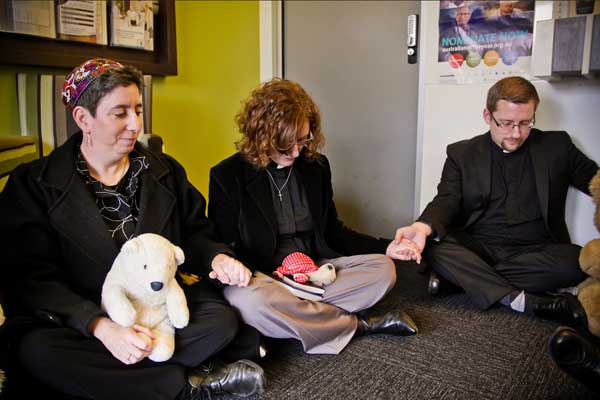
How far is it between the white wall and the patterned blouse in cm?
162

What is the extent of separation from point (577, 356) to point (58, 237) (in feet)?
4.28

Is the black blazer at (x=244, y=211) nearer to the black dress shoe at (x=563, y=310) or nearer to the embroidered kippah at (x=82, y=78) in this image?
the embroidered kippah at (x=82, y=78)

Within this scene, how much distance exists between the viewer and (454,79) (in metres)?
2.40

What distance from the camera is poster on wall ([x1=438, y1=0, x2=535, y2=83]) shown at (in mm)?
2221

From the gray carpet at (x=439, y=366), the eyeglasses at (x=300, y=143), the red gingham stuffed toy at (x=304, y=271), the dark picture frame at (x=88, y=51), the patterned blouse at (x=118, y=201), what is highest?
the dark picture frame at (x=88, y=51)

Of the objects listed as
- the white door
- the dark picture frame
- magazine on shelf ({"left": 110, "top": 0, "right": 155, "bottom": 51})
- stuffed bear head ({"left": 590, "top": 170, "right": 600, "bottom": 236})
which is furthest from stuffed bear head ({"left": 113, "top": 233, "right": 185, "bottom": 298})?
the white door

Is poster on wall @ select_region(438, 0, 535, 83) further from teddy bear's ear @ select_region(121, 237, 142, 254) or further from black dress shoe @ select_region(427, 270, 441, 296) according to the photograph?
teddy bear's ear @ select_region(121, 237, 142, 254)

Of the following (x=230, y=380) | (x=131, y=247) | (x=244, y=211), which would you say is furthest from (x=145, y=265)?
(x=244, y=211)

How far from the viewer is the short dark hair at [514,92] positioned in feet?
6.13

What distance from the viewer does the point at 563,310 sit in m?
1.73

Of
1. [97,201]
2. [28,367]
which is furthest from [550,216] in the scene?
[28,367]

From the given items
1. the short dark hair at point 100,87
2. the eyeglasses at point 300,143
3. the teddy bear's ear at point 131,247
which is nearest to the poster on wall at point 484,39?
the eyeglasses at point 300,143

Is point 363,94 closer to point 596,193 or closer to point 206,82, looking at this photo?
point 206,82

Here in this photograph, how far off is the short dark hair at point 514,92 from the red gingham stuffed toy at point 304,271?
97 centimetres
